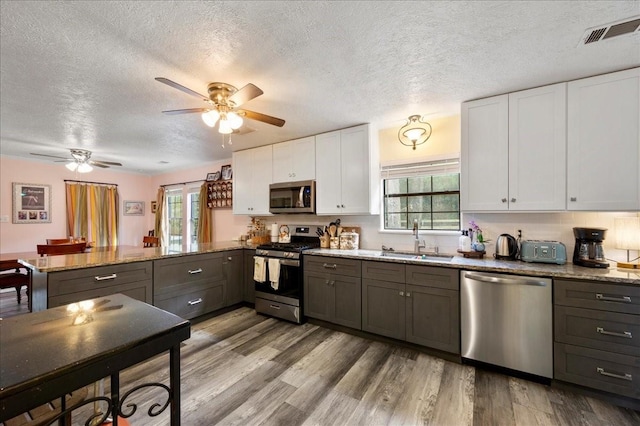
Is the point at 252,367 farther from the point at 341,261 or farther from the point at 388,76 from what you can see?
the point at 388,76

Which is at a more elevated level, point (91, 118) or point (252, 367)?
point (91, 118)

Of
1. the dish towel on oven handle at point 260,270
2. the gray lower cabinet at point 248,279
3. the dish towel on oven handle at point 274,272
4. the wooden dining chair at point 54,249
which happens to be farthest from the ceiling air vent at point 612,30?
the wooden dining chair at point 54,249

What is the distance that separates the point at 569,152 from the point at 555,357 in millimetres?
1633

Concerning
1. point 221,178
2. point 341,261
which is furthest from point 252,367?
point 221,178

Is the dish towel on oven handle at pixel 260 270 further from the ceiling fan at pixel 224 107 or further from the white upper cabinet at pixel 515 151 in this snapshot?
the white upper cabinet at pixel 515 151

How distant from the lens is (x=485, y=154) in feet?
8.39

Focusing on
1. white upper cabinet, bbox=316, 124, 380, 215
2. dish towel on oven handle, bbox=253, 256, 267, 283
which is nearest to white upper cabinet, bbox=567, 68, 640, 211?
white upper cabinet, bbox=316, 124, 380, 215

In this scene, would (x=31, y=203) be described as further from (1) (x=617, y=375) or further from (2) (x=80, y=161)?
(1) (x=617, y=375)

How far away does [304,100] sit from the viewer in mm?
2566

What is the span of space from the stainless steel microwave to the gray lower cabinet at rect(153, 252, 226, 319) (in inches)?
40.9

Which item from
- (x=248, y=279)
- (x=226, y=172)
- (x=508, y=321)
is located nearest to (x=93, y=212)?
(x=226, y=172)

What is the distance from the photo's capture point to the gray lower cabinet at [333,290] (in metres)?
2.96

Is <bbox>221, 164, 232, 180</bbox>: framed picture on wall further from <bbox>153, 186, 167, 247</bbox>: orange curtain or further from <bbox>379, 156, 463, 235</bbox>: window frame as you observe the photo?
<bbox>379, 156, 463, 235</bbox>: window frame

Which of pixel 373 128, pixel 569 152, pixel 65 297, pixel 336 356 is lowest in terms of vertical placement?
pixel 336 356
